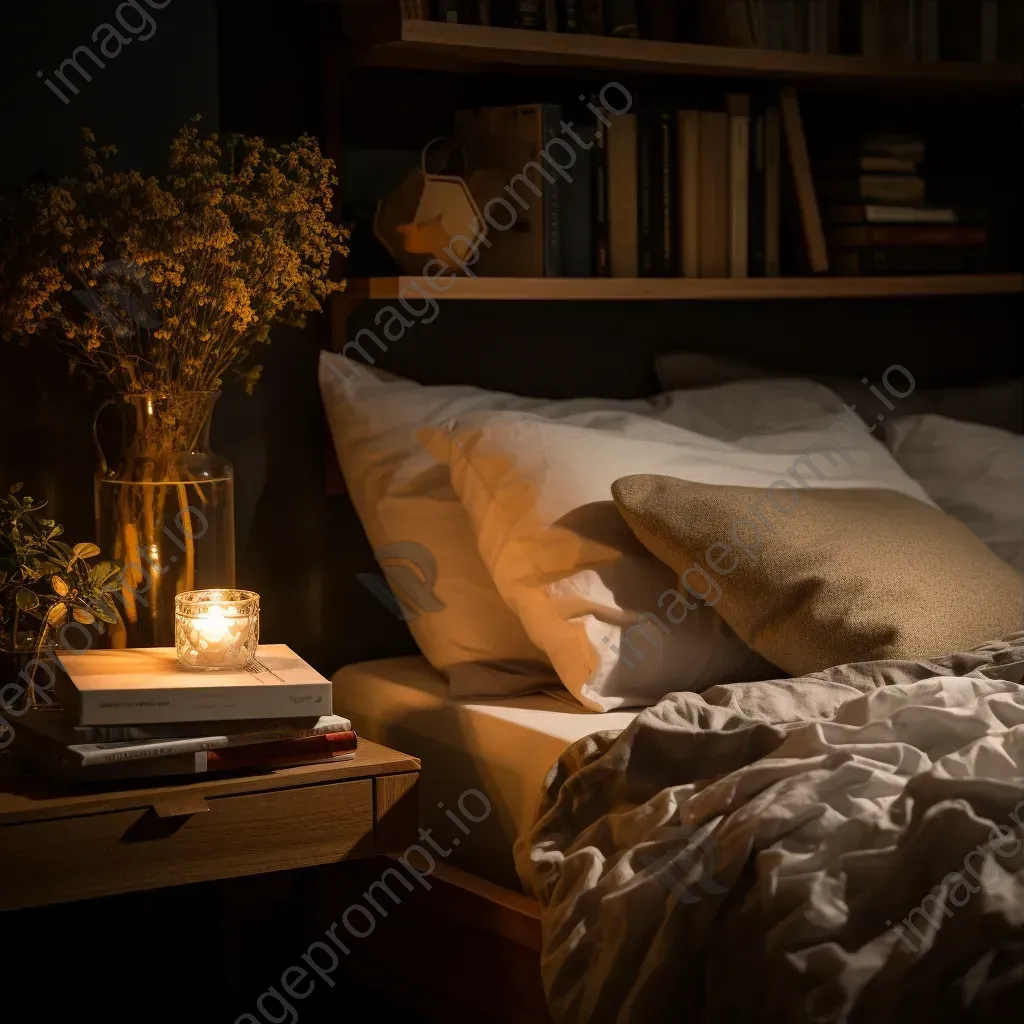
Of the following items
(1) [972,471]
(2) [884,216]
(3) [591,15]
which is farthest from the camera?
(2) [884,216]

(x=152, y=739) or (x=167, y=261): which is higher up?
(x=167, y=261)

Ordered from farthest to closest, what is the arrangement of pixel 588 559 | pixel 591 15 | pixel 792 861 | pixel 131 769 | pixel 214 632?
pixel 591 15 → pixel 588 559 → pixel 214 632 → pixel 131 769 → pixel 792 861

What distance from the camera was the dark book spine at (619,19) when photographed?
239 centimetres

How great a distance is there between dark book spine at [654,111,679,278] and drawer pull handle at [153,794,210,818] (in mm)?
1271

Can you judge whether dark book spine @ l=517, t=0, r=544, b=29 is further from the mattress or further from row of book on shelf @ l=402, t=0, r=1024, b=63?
the mattress

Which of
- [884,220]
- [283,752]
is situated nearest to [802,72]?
[884,220]

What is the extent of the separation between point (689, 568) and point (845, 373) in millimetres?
1121

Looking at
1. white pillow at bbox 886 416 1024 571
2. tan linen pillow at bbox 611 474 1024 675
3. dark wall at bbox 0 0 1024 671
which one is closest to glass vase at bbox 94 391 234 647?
dark wall at bbox 0 0 1024 671

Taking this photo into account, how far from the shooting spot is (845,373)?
2957mm

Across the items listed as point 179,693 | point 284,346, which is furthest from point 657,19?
point 179,693

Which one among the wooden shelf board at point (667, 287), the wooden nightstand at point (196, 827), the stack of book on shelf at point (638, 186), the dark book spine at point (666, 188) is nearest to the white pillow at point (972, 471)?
the wooden shelf board at point (667, 287)

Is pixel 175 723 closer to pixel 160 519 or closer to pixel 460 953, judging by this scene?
pixel 160 519

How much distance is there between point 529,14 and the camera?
231 cm

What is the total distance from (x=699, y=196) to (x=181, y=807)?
143cm
